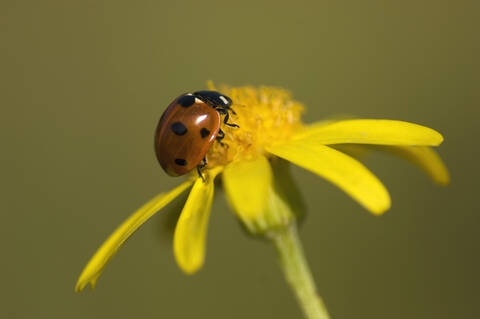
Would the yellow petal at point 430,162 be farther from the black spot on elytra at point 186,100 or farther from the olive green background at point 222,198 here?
the olive green background at point 222,198

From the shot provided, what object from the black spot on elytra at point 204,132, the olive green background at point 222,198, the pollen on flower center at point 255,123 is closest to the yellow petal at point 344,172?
the pollen on flower center at point 255,123

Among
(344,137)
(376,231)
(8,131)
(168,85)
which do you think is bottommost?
(376,231)

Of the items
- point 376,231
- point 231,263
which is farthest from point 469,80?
point 231,263

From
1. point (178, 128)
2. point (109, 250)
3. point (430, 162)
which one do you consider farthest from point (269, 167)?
point (430, 162)

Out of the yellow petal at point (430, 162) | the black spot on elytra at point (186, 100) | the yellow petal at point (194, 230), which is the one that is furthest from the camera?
the yellow petal at point (430, 162)

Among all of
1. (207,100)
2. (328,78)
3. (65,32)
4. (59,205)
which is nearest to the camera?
(207,100)

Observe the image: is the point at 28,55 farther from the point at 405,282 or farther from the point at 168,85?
the point at 405,282

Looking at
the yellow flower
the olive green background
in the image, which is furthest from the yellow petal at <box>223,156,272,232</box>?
the olive green background

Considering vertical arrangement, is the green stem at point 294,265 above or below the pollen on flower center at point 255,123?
below
